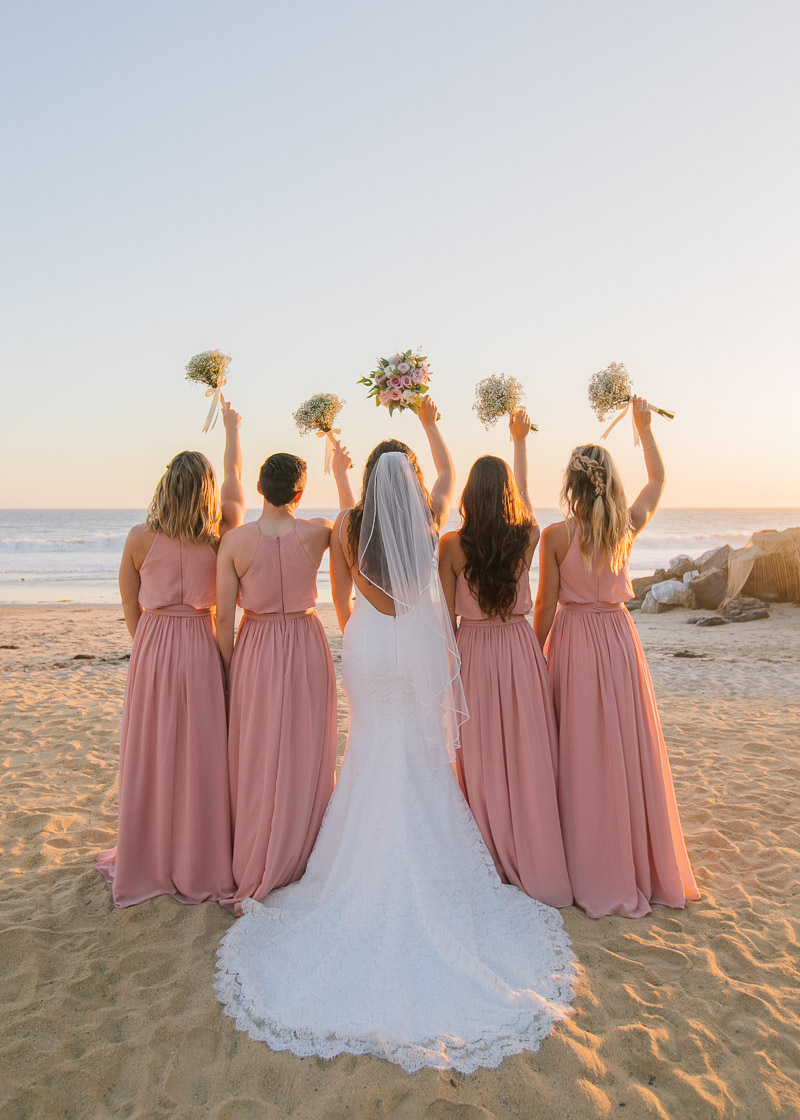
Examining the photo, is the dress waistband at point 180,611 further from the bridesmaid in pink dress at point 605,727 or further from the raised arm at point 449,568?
the bridesmaid in pink dress at point 605,727

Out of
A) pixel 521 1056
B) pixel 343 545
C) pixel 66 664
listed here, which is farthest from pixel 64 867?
pixel 66 664

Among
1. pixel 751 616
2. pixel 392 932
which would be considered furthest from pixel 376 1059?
pixel 751 616

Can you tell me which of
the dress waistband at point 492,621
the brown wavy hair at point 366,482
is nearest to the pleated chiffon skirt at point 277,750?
the brown wavy hair at point 366,482

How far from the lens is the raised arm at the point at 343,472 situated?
14.6 ft

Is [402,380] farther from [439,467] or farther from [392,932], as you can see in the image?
[392,932]

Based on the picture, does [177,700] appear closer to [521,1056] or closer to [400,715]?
[400,715]

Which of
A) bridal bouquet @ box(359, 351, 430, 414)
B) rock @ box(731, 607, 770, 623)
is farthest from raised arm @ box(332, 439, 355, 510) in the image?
rock @ box(731, 607, 770, 623)

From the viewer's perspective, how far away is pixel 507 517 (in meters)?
3.71

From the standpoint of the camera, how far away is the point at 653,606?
1489 cm

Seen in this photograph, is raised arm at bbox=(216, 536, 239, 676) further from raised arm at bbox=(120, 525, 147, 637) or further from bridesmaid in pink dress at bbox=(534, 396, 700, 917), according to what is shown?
bridesmaid in pink dress at bbox=(534, 396, 700, 917)

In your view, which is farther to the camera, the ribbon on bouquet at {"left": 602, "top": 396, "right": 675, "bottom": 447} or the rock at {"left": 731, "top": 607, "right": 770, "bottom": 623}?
the rock at {"left": 731, "top": 607, "right": 770, "bottom": 623}

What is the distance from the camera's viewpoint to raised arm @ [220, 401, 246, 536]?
4117 millimetres

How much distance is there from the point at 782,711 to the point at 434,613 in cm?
589

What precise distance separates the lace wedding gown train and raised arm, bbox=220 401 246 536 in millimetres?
A: 889
